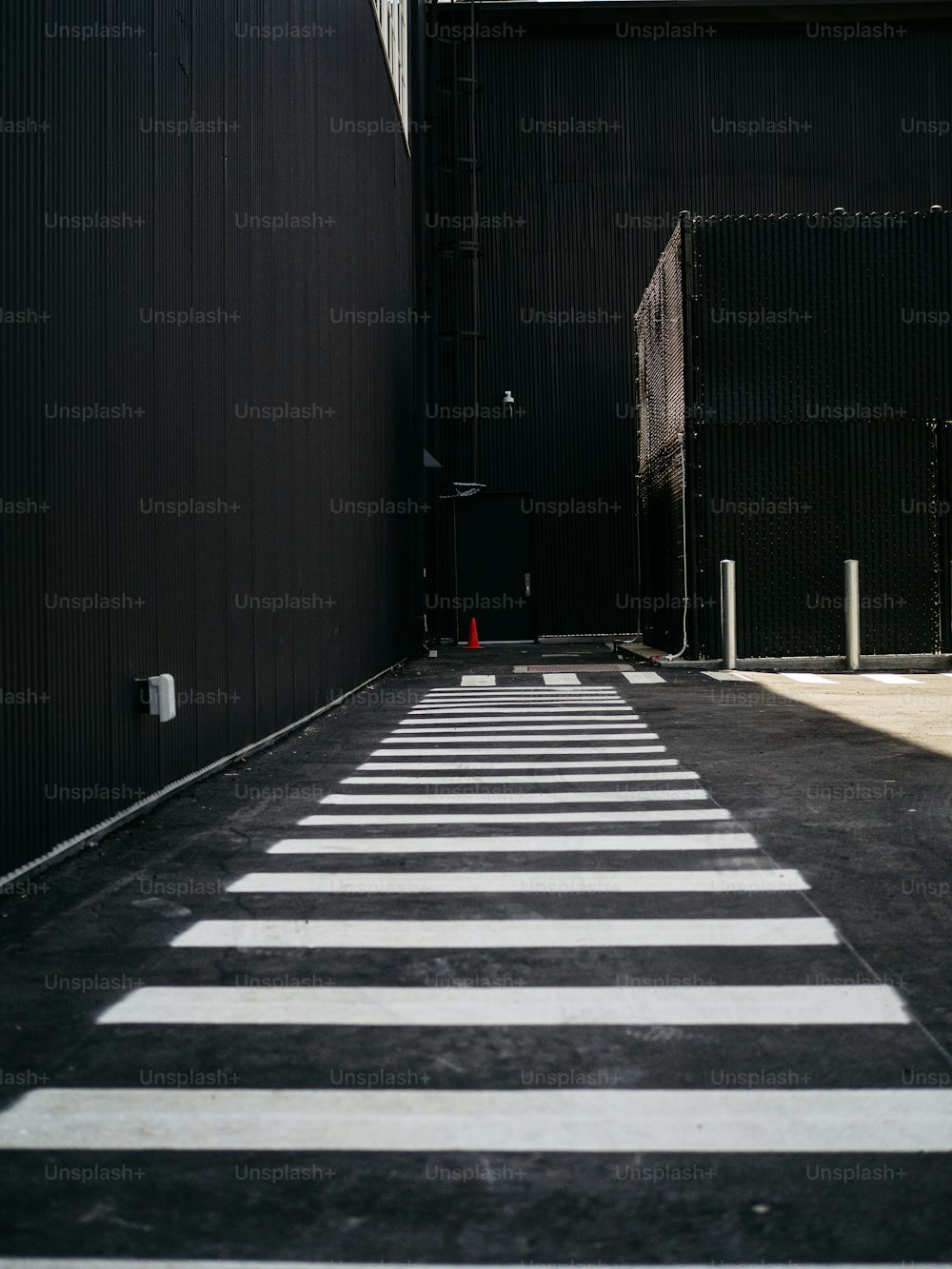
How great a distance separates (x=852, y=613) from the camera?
20.1 meters

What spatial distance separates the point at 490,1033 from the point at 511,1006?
0.94 feet

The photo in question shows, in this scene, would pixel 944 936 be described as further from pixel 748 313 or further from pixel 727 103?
pixel 727 103

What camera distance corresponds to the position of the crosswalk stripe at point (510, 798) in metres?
8.55

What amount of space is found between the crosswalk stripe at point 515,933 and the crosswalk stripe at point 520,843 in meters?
1.46

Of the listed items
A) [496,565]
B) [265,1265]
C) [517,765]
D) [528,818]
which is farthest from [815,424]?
[265,1265]

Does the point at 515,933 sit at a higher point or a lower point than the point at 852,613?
lower

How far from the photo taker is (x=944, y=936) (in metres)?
5.23

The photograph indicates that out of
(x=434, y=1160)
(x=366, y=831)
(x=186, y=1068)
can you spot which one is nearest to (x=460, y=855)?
(x=366, y=831)

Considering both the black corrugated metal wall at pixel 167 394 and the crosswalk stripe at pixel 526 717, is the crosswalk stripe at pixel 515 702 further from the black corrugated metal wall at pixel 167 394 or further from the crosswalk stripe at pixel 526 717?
the black corrugated metal wall at pixel 167 394

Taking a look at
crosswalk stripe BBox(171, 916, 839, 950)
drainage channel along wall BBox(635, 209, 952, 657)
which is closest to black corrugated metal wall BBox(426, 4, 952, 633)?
drainage channel along wall BBox(635, 209, 952, 657)

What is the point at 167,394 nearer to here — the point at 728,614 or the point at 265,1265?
the point at 265,1265

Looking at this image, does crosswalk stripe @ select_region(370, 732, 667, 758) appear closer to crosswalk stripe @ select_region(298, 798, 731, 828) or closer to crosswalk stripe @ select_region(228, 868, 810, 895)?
crosswalk stripe @ select_region(298, 798, 731, 828)

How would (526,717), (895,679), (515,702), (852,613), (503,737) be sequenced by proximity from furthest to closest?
(852,613) → (895,679) → (515,702) → (526,717) → (503,737)

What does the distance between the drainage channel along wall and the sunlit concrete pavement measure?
1235 cm
